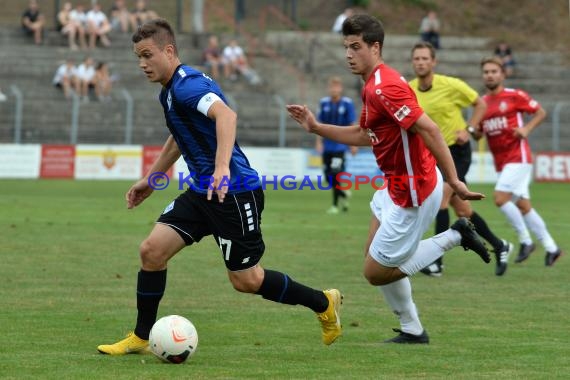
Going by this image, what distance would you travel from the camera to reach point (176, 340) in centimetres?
723

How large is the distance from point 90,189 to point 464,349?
19736 mm

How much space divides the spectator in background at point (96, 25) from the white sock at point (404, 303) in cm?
3072

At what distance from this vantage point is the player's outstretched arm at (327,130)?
27.3ft

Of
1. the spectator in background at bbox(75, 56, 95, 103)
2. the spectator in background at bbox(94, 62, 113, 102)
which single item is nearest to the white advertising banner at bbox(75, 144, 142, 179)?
the spectator in background at bbox(94, 62, 113, 102)

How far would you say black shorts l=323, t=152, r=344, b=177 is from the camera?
22188 mm

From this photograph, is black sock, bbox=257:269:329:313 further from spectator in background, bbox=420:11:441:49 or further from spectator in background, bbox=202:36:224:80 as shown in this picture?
spectator in background, bbox=420:11:441:49

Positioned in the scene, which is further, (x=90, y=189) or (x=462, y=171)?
(x=90, y=189)

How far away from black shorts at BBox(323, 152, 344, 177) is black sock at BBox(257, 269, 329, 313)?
46.5ft

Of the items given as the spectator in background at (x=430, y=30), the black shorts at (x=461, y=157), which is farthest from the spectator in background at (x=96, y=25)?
the black shorts at (x=461, y=157)

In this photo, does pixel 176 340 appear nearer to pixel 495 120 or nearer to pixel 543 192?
pixel 495 120

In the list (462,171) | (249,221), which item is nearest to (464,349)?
(249,221)

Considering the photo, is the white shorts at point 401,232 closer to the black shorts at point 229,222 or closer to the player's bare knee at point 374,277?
the player's bare knee at point 374,277

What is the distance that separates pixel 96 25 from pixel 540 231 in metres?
26.4

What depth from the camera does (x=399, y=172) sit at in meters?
7.96
